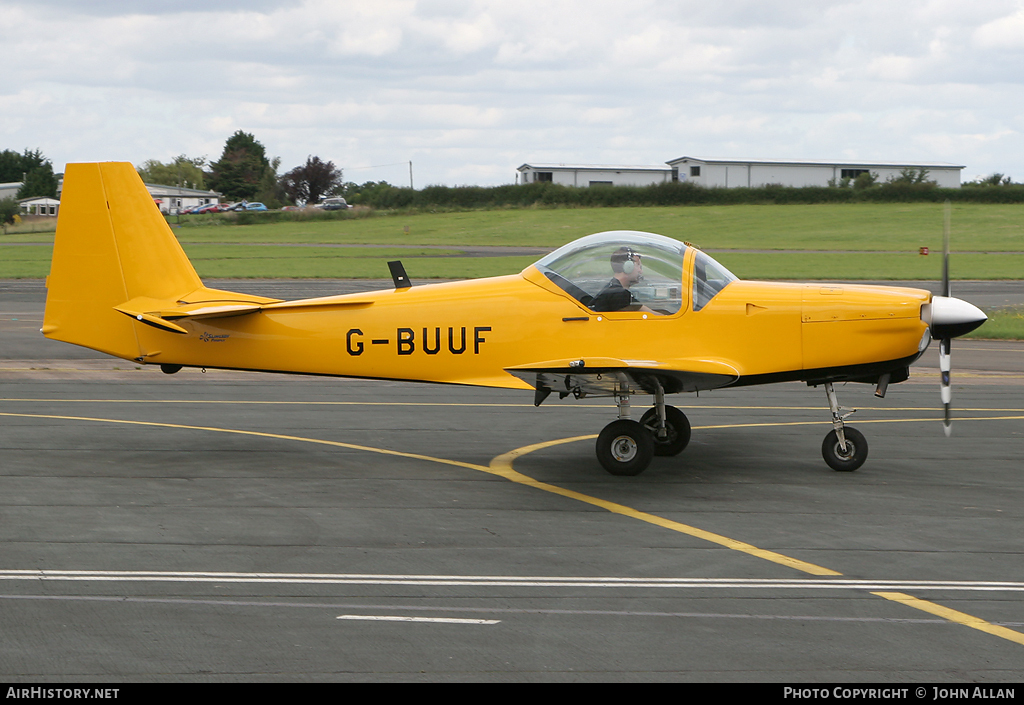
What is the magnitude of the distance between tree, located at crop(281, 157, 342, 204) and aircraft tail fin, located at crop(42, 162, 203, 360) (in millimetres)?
118010

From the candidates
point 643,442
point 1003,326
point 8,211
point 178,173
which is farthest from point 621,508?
point 178,173

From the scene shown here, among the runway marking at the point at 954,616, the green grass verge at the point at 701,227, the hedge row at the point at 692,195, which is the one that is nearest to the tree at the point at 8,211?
the green grass verge at the point at 701,227

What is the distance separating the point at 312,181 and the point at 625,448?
121 metres

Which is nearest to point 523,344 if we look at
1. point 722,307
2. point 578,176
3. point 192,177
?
point 722,307

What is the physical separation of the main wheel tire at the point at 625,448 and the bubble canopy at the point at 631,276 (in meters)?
1.28

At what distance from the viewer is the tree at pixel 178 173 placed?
164750 mm

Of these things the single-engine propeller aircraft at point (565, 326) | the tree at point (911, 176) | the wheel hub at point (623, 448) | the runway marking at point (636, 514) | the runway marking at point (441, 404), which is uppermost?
the tree at point (911, 176)

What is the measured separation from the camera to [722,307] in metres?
10.2

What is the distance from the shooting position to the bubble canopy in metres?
10.3

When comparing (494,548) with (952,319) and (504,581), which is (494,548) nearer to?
(504,581)

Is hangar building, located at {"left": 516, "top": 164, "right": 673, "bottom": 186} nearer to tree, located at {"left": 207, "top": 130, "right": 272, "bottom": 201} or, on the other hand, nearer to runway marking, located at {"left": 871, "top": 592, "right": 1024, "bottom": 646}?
tree, located at {"left": 207, "top": 130, "right": 272, "bottom": 201}

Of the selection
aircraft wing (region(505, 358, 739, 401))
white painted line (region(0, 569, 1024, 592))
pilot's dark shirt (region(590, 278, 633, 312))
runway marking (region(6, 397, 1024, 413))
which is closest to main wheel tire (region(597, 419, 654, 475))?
aircraft wing (region(505, 358, 739, 401))

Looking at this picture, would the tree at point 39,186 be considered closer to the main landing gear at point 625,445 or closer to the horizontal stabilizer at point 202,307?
the horizontal stabilizer at point 202,307

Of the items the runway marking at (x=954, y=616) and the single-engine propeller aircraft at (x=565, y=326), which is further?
the single-engine propeller aircraft at (x=565, y=326)
